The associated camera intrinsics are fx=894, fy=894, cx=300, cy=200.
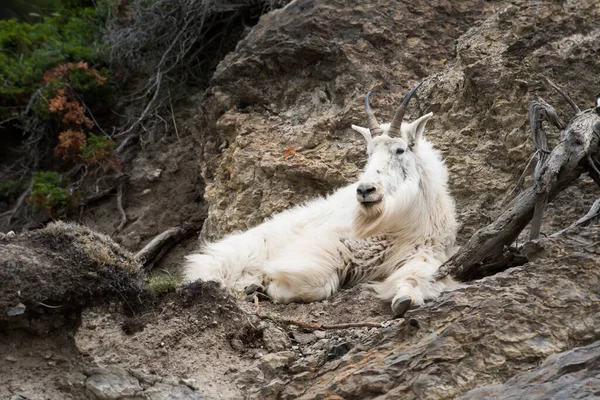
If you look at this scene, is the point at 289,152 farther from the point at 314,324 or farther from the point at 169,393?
the point at 169,393

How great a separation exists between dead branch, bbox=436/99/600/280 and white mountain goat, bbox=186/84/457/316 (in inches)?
31.0

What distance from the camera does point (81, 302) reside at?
17.6 ft

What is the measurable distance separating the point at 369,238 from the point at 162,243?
4034 millimetres

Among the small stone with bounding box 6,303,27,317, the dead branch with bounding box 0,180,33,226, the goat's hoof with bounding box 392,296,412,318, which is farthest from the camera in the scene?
the dead branch with bounding box 0,180,33,226

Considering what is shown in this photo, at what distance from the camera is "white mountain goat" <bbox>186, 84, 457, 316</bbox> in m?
7.37

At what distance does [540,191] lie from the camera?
5918 millimetres

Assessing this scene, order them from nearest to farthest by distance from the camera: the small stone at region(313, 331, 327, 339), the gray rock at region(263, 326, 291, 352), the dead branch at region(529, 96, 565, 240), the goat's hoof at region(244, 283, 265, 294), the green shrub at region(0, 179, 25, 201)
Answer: the gray rock at region(263, 326, 291, 352) < the dead branch at region(529, 96, 565, 240) < the small stone at region(313, 331, 327, 339) < the goat's hoof at region(244, 283, 265, 294) < the green shrub at region(0, 179, 25, 201)

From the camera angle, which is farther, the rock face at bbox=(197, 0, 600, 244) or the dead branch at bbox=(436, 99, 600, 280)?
the rock face at bbox=(197, 0, 600, 244)

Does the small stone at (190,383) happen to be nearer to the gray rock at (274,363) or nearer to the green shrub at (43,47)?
the gray rock at (274,363)

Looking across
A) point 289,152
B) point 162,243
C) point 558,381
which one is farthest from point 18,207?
point 558,381

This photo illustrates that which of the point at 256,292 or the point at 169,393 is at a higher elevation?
the point at 169,393

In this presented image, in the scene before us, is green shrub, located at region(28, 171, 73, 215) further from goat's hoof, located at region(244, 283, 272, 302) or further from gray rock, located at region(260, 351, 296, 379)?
gray rock, located at region(260, 351, 296, 379)

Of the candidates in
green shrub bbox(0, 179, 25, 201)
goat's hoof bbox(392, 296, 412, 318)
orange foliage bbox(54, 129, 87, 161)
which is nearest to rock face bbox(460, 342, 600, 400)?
goat's hoof bbox(392, 296, 412, 318)

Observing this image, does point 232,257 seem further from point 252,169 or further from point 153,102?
point 153,102
